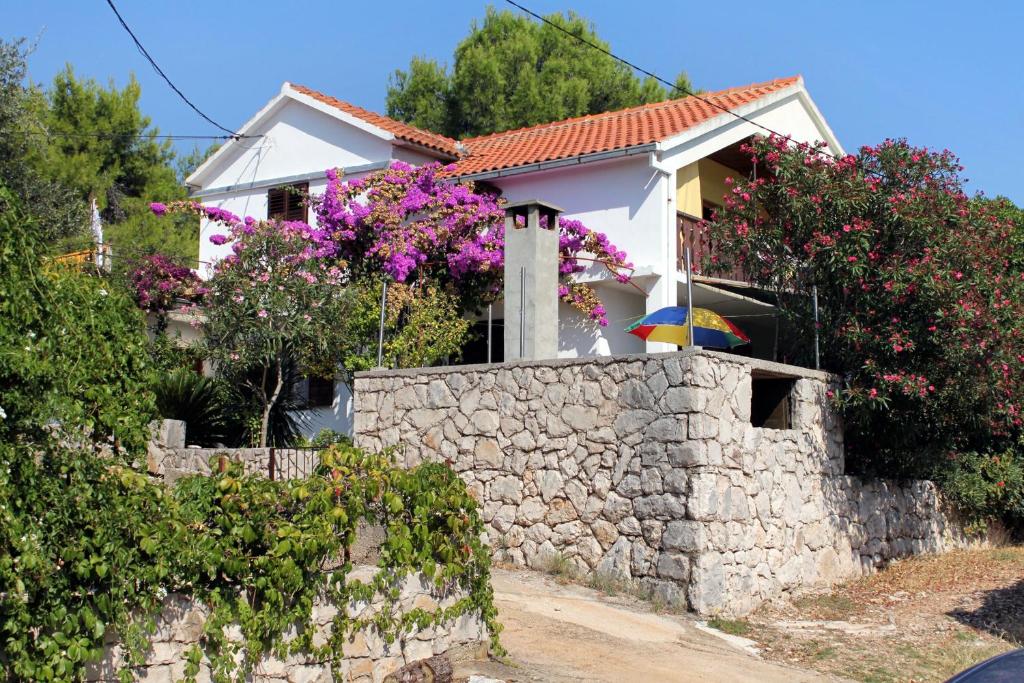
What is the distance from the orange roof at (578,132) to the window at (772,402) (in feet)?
18.9

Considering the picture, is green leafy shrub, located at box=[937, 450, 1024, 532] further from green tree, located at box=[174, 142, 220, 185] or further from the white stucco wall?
green tree, located at box=[174, 142, 220, 185]

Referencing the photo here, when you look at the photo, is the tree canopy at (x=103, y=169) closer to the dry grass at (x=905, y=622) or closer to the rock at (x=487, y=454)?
the rock at (x=487, y=454)

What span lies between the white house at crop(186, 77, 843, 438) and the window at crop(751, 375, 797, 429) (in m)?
3.89

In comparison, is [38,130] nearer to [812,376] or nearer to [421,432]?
[421,432]

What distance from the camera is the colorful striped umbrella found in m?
14.6

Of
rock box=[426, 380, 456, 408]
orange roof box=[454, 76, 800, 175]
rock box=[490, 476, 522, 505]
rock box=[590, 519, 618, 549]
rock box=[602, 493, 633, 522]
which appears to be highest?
orange roof box=[454, 76, 800, 175]

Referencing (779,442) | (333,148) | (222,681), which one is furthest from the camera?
(333,148)

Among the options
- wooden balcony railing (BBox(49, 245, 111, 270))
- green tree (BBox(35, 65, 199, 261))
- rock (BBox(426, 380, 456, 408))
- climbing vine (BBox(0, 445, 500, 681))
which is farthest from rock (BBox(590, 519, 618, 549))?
green tree (BBox(35, 65, 199, 261))

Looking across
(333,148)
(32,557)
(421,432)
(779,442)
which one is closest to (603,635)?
(779,442)

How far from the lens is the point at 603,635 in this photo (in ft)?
28.0

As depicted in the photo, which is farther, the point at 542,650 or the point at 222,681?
the point at 542,650

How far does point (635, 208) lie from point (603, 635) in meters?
9.31

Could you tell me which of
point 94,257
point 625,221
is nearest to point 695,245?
point 625,221

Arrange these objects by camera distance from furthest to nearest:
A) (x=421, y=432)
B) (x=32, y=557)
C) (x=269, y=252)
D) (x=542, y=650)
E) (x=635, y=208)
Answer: (x=635, y=208) < (x=269, y=252) < (x=421, y=432) < (x=542, y=650) < (x=32, y=557)
